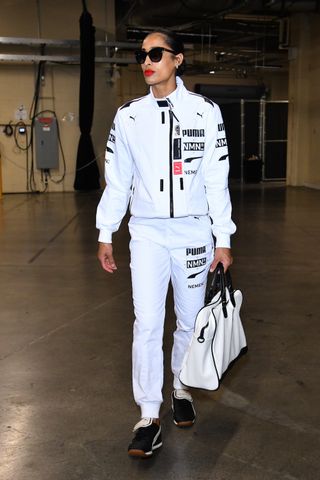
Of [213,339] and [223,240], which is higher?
[223,240]

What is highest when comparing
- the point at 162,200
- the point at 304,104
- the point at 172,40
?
the point at 304,104

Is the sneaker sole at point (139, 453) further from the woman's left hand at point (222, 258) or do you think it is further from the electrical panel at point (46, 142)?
the electrical panel at point (46, 142)

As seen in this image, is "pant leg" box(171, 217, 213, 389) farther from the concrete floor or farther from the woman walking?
the concrete floor

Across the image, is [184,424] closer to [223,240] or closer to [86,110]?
[223,240]

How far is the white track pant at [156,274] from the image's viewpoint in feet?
6.80

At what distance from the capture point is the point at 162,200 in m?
2.03

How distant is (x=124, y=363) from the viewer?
3064 mm

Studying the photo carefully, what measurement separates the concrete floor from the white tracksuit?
31cm

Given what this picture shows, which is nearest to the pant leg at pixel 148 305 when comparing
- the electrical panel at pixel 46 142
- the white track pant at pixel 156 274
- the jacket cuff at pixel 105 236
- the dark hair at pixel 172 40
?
the white track pant at pixel 156 274

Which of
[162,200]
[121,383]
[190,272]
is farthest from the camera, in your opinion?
[121,383]

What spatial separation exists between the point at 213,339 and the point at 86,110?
35.0ft

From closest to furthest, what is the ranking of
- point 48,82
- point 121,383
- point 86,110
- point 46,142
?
point 121,383, point 86,110, point 46,142, point 48,82

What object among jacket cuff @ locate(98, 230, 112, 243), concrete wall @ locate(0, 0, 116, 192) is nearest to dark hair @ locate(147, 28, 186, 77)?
jacket cuff @ locate(98, 230, 112, 243)

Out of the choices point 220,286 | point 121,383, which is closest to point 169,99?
point 220,286
